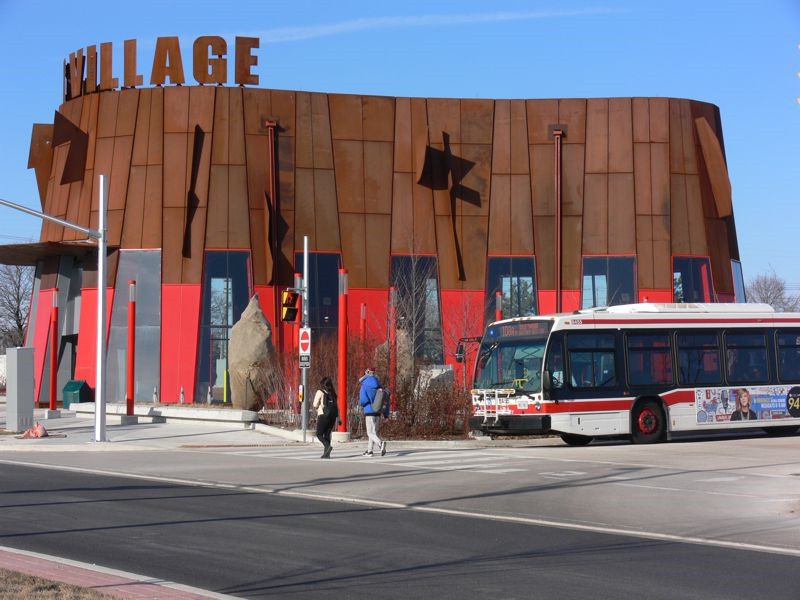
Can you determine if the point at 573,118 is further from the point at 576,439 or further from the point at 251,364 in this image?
the point at 576,439

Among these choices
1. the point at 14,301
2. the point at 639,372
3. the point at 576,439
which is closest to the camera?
the point at 639,372

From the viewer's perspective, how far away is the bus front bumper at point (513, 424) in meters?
25.5

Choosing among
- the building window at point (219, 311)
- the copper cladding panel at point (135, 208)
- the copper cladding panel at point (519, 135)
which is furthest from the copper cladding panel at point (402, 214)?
the copper cladding panel at point (135, 208)

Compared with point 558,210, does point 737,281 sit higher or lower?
lower

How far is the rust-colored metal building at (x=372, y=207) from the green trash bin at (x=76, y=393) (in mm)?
878

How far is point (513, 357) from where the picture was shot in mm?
26828

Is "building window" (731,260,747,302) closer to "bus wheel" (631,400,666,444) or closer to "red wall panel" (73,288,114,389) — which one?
"bus wheel" (631,400,666,444)

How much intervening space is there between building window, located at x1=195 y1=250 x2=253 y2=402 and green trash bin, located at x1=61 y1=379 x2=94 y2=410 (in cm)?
453

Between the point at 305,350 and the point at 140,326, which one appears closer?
the point at 305,350

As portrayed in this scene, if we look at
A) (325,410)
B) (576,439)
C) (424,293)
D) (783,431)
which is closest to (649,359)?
(576,439)

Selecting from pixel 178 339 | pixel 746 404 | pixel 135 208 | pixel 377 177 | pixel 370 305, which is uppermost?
pixel 377 177

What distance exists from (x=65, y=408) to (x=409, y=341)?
54.2 feet

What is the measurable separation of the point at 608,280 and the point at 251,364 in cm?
1794

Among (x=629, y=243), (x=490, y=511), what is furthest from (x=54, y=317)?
(x=490, y=511)
